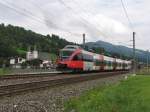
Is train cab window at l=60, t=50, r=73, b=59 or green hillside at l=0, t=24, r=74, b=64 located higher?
green hillside at l=0, t=24, r=74, b=64

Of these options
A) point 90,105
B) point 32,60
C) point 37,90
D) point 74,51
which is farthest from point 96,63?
point 90,105

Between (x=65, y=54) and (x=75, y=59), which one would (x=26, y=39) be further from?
(x=75, y=59)

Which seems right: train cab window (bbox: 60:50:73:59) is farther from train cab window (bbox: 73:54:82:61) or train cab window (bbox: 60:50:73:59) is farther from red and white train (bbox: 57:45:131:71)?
train cab window (bbox: 73:54:82:61)

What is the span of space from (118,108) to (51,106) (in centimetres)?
241

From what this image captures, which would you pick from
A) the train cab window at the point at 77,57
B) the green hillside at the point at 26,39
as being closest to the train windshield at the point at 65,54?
the train cab window at the point at 77,57

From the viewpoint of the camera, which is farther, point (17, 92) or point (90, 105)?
point (17, 92)

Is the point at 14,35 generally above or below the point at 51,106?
above

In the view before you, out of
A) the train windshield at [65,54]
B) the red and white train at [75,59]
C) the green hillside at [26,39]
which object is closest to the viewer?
the red and white train at [75,59]

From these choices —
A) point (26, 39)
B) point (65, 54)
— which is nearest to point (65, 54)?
point (65, 54)

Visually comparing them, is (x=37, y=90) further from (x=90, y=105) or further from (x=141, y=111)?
(x=141, y=111)

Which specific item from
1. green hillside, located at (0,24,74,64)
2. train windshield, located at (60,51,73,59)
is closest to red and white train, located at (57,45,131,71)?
train windshield, located at (60,51,73,59)

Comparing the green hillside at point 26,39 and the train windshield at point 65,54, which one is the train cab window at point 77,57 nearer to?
the train windshield at point 65,54

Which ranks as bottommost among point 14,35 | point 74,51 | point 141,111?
point 141,111

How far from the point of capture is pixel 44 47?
475ft
